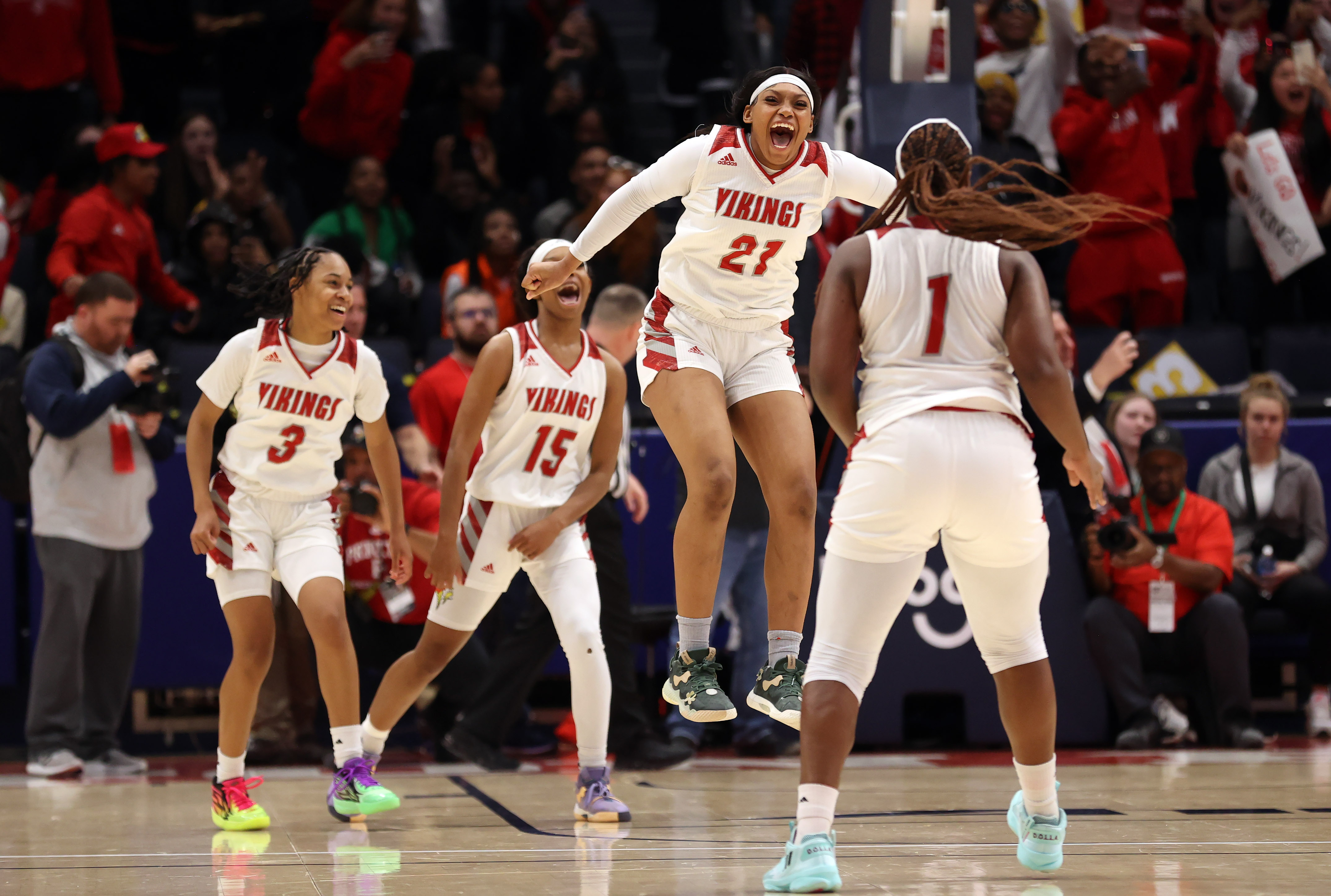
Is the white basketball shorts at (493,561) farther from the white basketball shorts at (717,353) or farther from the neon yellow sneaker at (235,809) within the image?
the white basketball shorts at (717,353)

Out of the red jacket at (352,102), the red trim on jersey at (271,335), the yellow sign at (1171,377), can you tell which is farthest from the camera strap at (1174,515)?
the red jacket at (352,102)

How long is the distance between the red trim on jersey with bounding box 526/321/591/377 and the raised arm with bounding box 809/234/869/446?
1.91 metres

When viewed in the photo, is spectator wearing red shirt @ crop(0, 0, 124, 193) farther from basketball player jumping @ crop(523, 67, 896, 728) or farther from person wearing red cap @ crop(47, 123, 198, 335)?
basketball player jumping @ crop(523, 67, 896, 728)

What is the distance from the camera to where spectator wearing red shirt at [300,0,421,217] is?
1038 cm

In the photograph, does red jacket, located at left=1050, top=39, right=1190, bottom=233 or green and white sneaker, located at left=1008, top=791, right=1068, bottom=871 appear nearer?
green and white sneaker, located at left=1008, top=791, right=1068, bottom=871

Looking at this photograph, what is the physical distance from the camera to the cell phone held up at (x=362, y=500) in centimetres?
725

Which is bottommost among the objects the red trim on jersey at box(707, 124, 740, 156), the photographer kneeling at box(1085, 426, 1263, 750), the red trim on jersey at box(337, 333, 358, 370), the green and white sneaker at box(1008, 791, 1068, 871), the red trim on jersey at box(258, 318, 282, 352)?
the photographer kneeling at box(1085, 426, 1263, 750)

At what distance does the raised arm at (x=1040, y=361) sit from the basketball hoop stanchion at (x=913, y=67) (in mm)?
3934

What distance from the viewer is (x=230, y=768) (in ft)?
18.4

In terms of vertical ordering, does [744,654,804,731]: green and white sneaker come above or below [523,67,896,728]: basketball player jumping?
below

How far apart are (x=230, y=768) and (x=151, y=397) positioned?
230cm

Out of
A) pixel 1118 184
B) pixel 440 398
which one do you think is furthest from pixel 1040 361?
pixel 1118 184

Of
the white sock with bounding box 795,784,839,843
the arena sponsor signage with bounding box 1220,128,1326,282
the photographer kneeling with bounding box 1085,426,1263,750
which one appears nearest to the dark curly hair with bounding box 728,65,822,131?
the white sock with bounding box 795,784,839,843

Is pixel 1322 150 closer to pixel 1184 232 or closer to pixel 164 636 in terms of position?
pixel 1184 232
